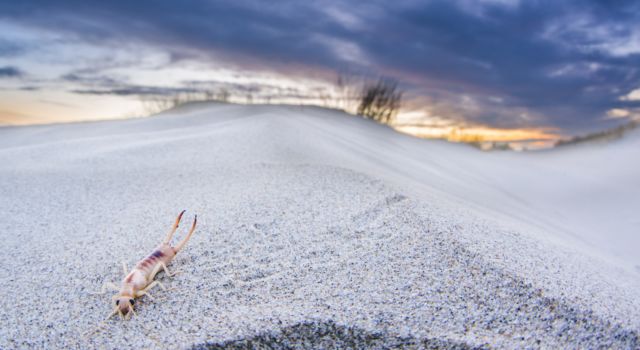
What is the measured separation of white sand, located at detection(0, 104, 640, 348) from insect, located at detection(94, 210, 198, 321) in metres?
0.04

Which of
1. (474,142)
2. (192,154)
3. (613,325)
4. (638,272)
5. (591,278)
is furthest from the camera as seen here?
(474,142)

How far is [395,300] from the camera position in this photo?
117cm

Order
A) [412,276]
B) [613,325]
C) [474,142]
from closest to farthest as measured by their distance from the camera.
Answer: [613,325] < [412,276] < [474,142]

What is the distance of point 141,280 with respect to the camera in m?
1.17

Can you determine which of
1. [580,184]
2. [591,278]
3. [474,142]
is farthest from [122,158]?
[474,142]

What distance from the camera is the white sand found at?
3.61ft

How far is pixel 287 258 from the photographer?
1.36m

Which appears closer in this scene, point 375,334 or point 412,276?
point 375,334

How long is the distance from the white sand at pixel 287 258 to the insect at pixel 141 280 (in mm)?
36

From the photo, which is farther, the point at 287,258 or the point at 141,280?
the point at 287,258

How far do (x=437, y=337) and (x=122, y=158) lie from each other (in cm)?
218

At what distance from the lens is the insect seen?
1121 mm

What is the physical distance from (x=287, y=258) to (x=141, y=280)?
1.35ft

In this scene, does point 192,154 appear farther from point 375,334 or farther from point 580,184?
point 580,184
